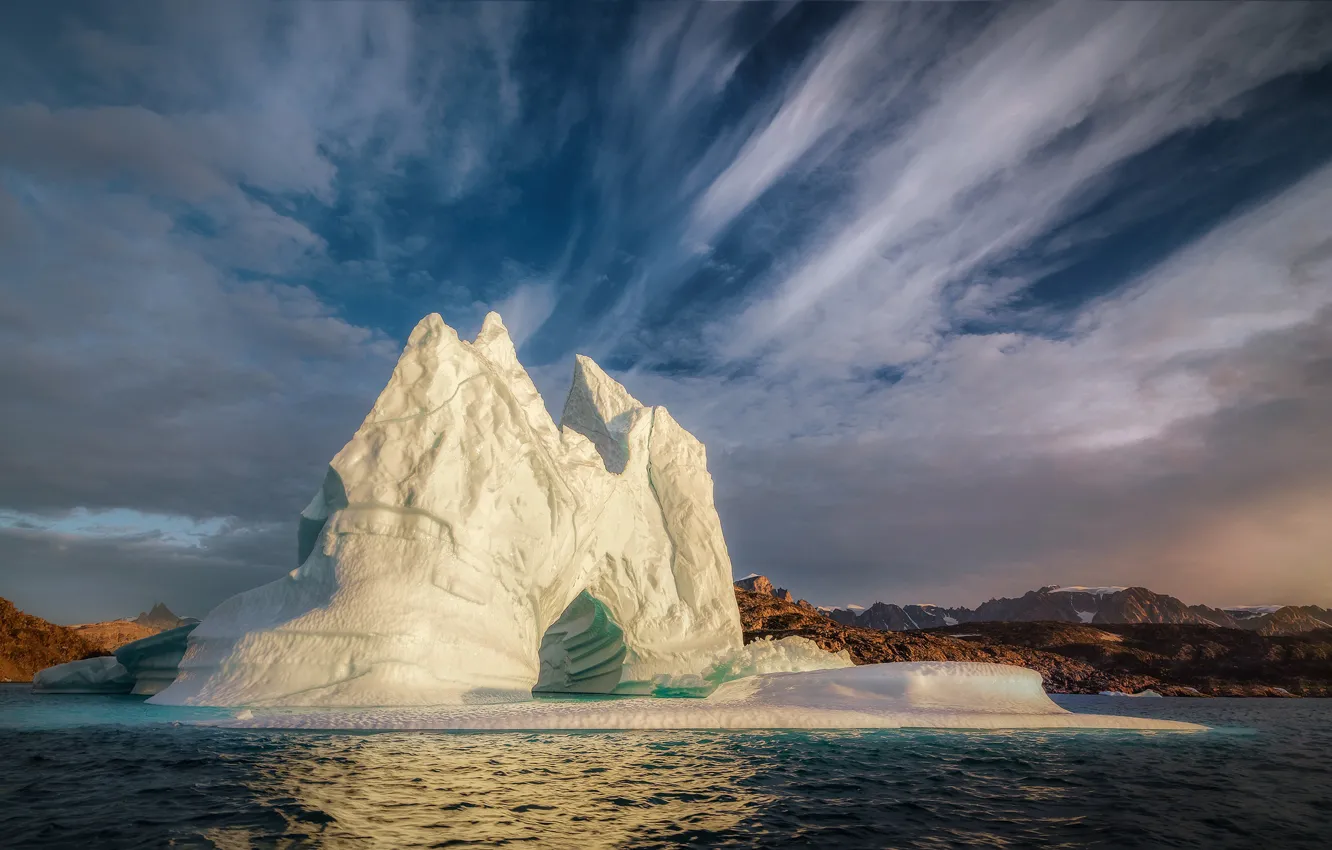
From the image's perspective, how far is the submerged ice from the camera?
1778 centimetres

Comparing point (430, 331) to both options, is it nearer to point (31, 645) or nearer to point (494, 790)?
point (494, 790)

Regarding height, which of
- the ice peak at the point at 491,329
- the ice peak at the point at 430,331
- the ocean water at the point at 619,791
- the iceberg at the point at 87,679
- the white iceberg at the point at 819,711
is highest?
the ice peak at the point at 491,329

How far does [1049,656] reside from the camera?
97.4 m

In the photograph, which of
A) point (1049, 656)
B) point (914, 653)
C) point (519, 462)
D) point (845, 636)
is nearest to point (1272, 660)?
point (1049, 656)

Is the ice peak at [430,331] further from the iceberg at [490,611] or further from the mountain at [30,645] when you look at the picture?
the mountain at [30,645]

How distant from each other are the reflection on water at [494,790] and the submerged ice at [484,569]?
524 centimetres

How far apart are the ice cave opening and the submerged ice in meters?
0.11

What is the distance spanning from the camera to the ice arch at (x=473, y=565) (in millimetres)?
17750

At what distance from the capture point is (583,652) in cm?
3216

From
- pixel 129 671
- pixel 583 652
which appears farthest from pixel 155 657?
pixel 583 652

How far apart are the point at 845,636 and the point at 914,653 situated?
673cm

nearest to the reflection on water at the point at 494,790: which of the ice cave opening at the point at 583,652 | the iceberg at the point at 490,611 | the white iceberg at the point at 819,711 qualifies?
the white iceberg at the point at 819,711

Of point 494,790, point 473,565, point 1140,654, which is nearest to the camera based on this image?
point 494,790

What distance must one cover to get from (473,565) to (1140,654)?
111 metres
